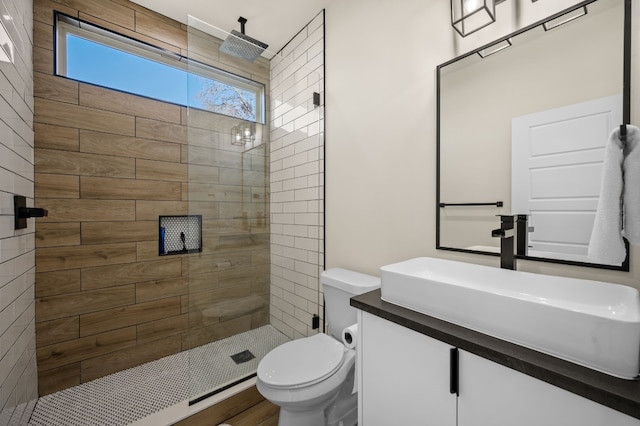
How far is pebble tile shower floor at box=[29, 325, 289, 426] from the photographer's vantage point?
1647 mm

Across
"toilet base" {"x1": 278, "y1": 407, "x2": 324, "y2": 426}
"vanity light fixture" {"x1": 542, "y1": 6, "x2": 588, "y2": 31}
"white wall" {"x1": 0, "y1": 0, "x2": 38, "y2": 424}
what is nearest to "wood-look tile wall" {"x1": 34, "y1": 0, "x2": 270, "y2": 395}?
"white wall" {"x1": 0, "y1": 0, "x2": 38, "y2": 424}

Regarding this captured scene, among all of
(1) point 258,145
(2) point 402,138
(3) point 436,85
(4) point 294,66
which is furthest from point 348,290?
(4) point 294,66

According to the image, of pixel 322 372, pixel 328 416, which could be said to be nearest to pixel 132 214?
pixel 322 372

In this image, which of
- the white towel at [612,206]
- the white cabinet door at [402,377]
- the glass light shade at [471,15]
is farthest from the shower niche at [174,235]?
the white towel at [612,206]

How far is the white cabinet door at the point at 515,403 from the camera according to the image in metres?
0.62

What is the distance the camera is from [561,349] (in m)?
0.70

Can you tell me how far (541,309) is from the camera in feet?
2.41

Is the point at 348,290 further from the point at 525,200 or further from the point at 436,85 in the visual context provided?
the point at 436,85

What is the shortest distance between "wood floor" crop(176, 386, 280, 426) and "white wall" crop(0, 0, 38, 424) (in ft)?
2.79

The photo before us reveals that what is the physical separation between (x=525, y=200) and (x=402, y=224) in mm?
596

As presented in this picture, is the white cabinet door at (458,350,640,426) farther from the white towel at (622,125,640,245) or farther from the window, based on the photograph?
the window

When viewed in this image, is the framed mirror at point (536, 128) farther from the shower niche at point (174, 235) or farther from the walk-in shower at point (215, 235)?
the shower niche at point (174, 235)

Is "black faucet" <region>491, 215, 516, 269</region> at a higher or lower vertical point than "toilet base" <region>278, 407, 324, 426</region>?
higher

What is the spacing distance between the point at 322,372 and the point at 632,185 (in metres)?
1.37
